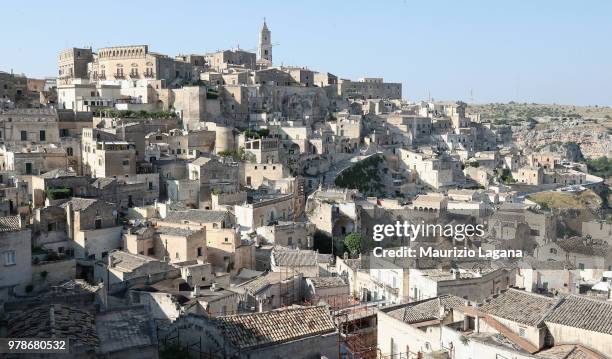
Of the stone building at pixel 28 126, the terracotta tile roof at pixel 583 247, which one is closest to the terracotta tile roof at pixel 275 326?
the terracotta tile roof at pixel 583 247

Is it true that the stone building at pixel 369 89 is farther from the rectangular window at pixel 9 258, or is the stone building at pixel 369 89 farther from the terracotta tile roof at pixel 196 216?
the rectangular window at pixel 9 258

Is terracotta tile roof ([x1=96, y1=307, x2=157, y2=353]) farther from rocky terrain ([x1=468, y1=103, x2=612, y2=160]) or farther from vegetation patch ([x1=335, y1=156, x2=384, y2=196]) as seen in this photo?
rocky terrain ([x1=468, y1=103, x2=612, y2=160])

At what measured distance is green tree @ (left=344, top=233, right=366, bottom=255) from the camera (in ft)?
92.3

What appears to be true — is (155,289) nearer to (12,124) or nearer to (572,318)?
(572,318)

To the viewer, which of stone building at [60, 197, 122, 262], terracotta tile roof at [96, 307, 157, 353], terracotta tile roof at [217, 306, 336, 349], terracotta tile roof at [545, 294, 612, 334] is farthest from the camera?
stone building at [60, 197, 122, 262]

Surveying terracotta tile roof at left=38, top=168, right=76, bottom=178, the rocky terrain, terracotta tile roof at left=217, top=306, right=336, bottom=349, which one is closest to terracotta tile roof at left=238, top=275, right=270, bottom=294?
terracotta tile roof at left=217, top=306, right=336, bottom=349

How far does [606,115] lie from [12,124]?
103m

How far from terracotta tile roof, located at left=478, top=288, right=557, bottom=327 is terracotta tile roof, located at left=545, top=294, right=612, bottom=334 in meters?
0.24

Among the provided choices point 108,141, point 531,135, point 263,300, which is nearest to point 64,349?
point 263,300

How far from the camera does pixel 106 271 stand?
19.8m

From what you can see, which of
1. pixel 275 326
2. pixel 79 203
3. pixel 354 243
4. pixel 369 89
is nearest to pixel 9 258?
pixel 79 203

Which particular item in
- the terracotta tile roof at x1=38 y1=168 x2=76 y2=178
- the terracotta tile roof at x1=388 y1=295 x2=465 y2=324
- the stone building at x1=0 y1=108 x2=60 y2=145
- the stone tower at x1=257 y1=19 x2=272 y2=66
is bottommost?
the terracotta tile roof at x1=388 y1=295 x2=465 y2=324

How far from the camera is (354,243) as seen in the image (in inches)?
1112

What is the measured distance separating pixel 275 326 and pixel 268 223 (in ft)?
51.5
